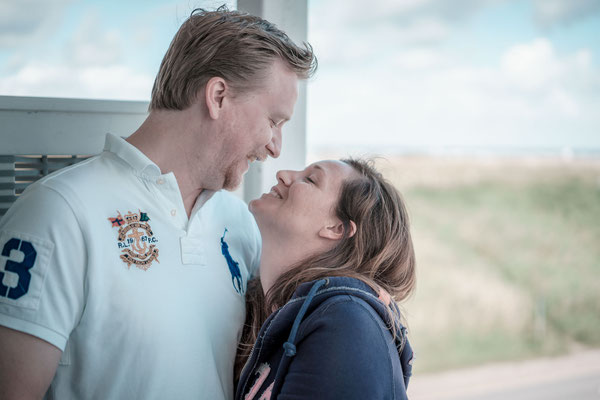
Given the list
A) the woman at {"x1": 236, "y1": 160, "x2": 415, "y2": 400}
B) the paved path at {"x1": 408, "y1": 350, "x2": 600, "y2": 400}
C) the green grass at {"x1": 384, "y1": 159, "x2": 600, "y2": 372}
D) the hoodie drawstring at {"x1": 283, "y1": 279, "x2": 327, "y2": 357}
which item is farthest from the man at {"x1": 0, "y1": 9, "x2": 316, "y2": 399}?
the green grass at {"x1": 384, "y1": 159, "x2": 600, "y2": 372}

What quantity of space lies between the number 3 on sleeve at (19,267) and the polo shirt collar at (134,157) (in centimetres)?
30

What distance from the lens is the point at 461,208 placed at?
771 centimetres

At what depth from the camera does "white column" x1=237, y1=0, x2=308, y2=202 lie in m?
1.81

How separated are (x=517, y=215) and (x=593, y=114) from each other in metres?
1.67

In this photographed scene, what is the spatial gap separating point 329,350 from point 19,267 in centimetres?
60

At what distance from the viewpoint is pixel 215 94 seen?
52.2 inches

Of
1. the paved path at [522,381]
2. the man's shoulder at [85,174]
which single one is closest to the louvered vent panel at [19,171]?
the man's shoulder at [85,174]

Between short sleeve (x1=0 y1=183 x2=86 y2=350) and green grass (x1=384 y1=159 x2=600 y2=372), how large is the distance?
6.15 meters

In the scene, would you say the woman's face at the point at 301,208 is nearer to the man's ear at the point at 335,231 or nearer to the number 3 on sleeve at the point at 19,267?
the man's ear at the point at 335,231

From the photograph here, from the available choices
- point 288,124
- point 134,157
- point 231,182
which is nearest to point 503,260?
point 288,124

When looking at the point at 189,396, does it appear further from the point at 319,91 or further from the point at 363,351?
the point at 319,91

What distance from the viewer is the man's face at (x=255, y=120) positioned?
4.45ft

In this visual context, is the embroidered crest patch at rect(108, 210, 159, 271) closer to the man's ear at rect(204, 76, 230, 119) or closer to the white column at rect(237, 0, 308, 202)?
the man's ear at rect(204, 76, 230, 119)

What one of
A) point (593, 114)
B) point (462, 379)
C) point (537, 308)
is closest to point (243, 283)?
point (462, 379)
